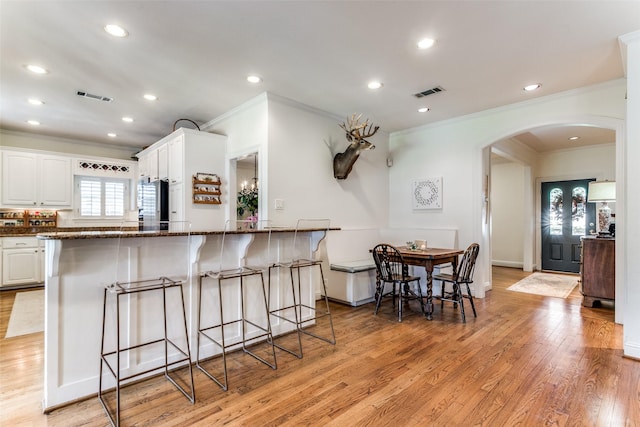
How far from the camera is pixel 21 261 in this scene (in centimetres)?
530

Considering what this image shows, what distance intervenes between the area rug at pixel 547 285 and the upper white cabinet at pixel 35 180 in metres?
8.12

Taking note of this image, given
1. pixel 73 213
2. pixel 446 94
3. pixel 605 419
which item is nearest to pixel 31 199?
pixel 73 213

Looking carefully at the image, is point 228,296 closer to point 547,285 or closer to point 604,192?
point 604,192

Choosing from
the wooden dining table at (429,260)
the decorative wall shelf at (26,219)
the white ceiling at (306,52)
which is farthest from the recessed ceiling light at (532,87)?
the decorative wall shelf at (26,219)

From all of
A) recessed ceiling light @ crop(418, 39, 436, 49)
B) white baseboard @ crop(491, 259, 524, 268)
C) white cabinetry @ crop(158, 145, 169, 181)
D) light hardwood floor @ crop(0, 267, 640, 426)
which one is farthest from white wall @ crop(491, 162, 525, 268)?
white cabinetry @ crop(158, 145, 169, 181)

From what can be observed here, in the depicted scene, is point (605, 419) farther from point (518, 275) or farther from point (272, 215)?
point (518, 275)

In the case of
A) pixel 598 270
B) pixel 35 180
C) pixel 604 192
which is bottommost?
pixel 598 270

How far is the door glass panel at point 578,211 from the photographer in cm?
665

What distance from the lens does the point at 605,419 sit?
6.13 ft

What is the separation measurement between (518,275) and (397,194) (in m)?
3.24

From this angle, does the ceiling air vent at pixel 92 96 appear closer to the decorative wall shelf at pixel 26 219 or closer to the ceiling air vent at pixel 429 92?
the decorative wall shelf at pixel 26 219

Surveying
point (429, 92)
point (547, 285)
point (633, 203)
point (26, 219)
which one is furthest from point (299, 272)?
point (26, 219)

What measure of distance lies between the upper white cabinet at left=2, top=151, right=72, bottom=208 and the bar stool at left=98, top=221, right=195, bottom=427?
467 centimetres

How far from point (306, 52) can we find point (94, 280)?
2.57 m
